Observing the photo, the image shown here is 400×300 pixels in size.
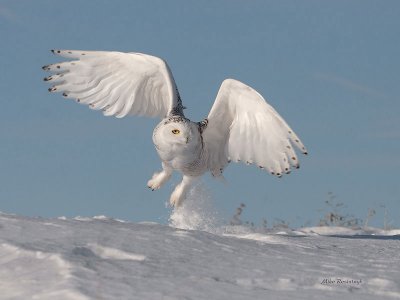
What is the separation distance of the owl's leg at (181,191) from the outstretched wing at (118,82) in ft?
2.41

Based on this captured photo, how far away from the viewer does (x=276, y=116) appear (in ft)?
28.5

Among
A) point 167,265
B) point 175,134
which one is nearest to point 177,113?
point 175,134

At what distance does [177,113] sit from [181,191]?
83 centimetres

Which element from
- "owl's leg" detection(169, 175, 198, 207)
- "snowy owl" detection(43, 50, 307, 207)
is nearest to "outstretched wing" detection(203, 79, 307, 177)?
"snowy owl" detection(43, 50, 307, 207)

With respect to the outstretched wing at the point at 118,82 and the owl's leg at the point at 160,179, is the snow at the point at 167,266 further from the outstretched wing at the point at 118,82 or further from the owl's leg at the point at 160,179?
the outstretched wing at the point at 118,82

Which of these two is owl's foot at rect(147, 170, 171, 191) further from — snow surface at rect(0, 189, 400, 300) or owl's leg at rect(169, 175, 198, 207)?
snow surface at rect(0, 189, 400, 300)

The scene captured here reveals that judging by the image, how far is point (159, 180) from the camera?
967cm

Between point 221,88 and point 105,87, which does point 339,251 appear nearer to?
point 221,88

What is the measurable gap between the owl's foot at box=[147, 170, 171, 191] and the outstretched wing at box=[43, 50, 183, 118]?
26.5 inches

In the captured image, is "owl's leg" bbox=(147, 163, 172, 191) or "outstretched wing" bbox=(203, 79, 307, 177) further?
"owl's leg" bbox=(147, 163, 172, 191)

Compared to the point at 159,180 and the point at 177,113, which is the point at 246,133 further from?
the point at 159,180

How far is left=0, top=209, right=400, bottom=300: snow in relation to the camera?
4531 millimetres

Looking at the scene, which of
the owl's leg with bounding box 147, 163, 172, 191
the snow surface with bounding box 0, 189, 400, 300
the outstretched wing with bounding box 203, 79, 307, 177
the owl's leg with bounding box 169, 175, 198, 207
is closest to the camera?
the snow surface with bounding box 0, 189, 400, 300

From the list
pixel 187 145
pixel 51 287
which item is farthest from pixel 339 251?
pixel 51 287
